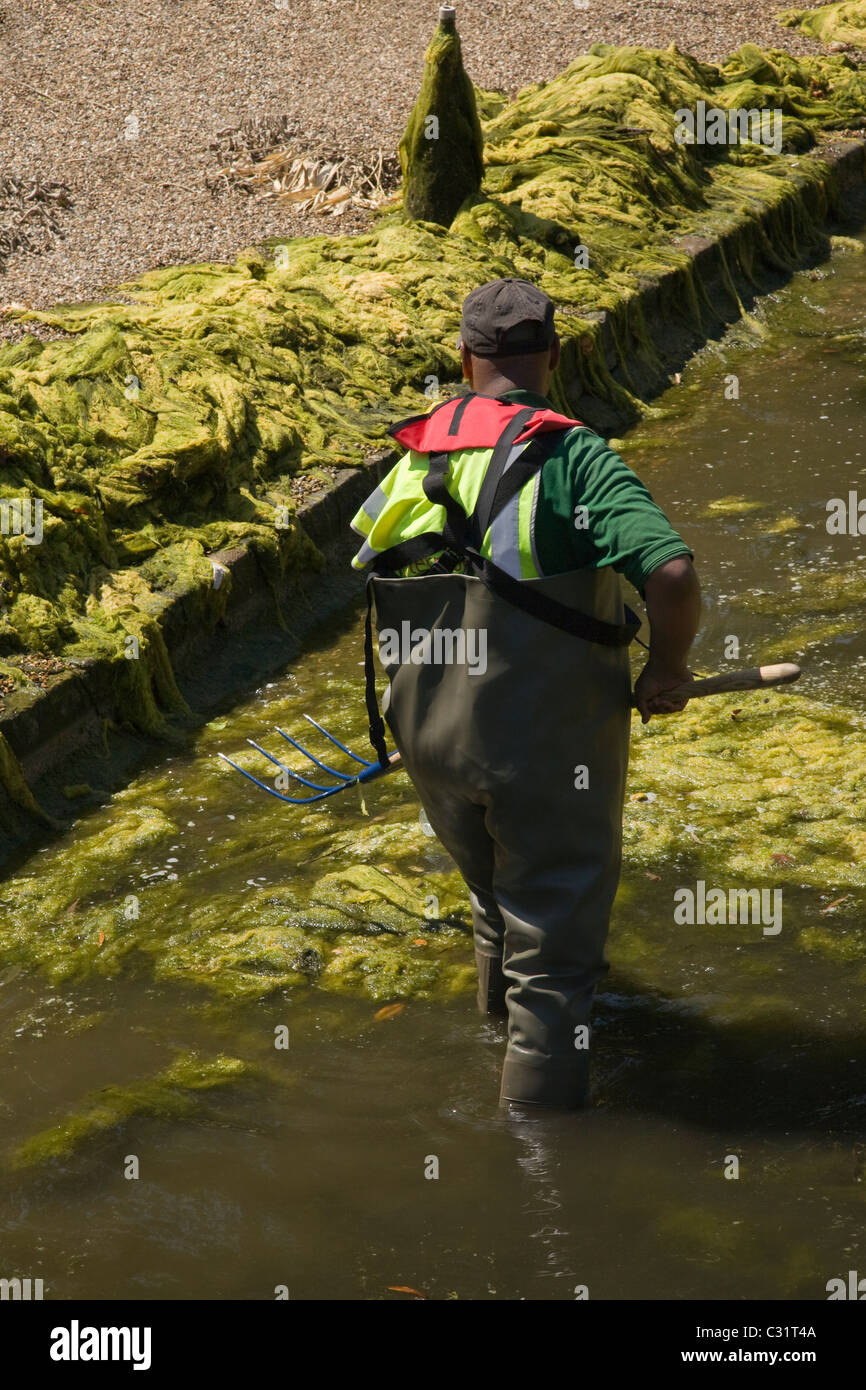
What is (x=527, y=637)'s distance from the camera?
284 centimetres

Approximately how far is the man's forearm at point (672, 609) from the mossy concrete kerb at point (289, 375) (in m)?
2.67

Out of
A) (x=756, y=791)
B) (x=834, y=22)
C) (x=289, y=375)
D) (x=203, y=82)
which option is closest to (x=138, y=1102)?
(x=756, y=791)

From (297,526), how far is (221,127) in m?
7.53

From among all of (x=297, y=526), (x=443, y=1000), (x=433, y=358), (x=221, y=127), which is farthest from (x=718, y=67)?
(x=443, y=1000)

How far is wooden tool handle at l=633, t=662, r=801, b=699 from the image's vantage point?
2.93 metres

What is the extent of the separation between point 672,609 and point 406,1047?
141 centimetres

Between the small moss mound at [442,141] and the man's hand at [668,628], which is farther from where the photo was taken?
the small moss mound at [442,141]

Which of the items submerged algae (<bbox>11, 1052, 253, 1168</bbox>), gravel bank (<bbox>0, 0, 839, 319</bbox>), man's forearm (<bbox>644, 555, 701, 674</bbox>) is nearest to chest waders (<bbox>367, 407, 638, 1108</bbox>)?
man's forearm (<bbox>644, 555, 701, 674</bbox>)

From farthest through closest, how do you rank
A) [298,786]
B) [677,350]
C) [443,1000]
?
[677,350] < [298,786] < [443,1000]

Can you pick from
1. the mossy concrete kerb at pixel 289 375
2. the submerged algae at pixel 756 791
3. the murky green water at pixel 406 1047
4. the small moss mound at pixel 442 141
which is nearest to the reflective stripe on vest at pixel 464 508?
the murky green water at pixel 406 1047

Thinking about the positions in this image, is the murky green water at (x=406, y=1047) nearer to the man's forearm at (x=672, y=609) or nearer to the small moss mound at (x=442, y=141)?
the man's forearm at (x=672, y=609)

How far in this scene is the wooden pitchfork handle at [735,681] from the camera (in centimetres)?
293
